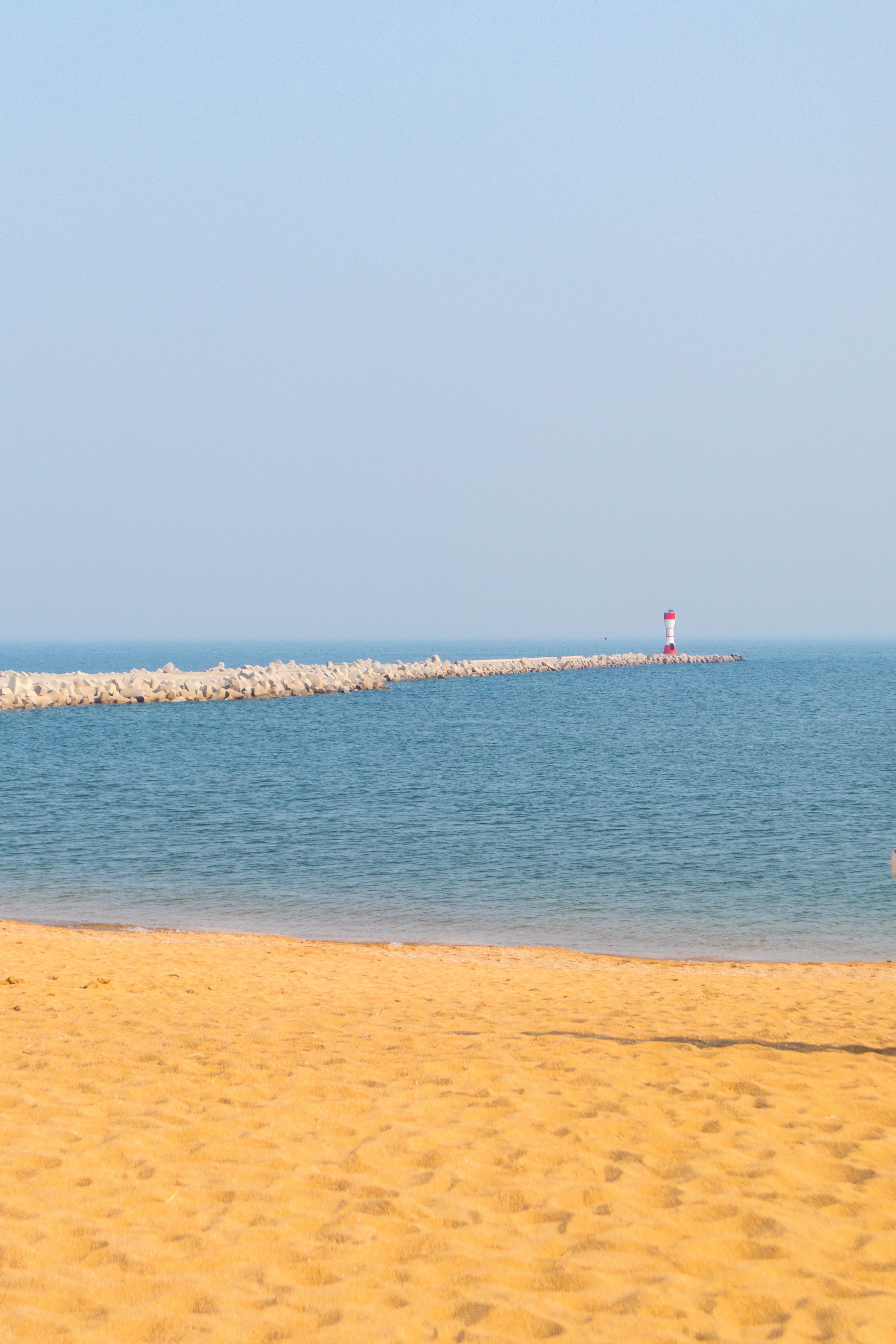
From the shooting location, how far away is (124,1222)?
16.5 ft

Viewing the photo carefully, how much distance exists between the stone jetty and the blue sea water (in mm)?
12081

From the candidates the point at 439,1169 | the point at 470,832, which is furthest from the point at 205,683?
the point at 439,1169

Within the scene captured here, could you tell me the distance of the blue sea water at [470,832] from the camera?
56.2 feet

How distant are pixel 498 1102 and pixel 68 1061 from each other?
3.38 meters

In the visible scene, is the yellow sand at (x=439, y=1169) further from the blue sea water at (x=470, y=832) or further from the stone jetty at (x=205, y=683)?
the stone jetty at (x=205, y=683)

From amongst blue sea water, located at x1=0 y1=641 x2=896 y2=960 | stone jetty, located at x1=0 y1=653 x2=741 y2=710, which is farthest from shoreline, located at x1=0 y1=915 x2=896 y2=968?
stone jetty, located at x1=0 y1=653 x2=741 y2=710

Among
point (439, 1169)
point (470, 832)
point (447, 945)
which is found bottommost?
point (447, 945)

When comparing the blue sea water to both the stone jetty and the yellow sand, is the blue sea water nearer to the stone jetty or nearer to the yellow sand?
the yellow sand

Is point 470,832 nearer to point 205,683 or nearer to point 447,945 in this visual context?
point 447,945

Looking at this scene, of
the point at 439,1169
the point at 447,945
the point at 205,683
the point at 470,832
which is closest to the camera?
the point at 439,1169

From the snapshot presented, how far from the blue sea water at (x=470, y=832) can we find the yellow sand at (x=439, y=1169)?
665 cm

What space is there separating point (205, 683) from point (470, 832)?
52020 mm

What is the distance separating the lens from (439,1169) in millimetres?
5828

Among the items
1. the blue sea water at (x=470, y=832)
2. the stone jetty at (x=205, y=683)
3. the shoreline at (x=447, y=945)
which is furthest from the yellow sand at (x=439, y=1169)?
the stone jetty at (x=205, y=683)
